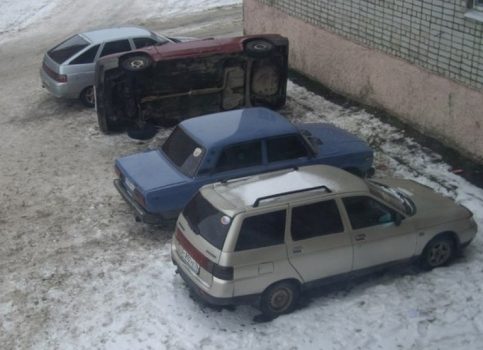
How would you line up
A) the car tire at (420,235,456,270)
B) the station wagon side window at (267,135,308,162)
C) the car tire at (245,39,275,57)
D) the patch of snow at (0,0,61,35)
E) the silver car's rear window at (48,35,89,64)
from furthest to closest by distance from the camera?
1. the patch of snow at (0,0,61,35)
2. the silver car's rear window at (48,35,89,64)
3. the car tire at (245,39,275,57)
4. the station wagon side window at (267,135,308,162)
5. the car tire at (420,235,456,270)

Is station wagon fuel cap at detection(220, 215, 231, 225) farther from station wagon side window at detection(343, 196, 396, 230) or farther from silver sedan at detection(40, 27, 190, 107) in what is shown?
silver sedan at detection(40, 27, 190, 107)

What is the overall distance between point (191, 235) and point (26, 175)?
5300 mm

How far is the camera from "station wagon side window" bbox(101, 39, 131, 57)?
1580 centimetres

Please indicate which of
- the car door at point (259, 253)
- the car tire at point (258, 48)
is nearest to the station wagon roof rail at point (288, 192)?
the car door at point (259, 253)

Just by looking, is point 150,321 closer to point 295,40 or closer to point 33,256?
point 33,256

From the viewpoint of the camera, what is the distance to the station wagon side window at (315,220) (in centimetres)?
851

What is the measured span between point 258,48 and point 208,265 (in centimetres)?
712

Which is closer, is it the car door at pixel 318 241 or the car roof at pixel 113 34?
the car door at pixel 318 241

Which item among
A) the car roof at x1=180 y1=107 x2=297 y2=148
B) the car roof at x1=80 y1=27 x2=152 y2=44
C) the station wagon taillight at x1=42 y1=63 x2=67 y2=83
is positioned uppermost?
the car roof at x1=180 y1=107 x2=297 y2=148

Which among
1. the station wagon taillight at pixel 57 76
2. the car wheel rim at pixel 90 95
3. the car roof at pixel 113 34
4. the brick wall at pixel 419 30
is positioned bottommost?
the car wheel rim at pixel 90 95

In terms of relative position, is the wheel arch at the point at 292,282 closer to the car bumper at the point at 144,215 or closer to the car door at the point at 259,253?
the car door at the point at 259,253

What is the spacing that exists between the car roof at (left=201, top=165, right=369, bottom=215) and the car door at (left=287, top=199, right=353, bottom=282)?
0.66 feet

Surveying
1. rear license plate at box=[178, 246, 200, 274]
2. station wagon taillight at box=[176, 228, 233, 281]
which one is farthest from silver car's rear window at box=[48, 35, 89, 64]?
station wagon taillight at box=[176, 228, 233, 281]

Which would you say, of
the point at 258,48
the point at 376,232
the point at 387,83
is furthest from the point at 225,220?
the point at 387,83
